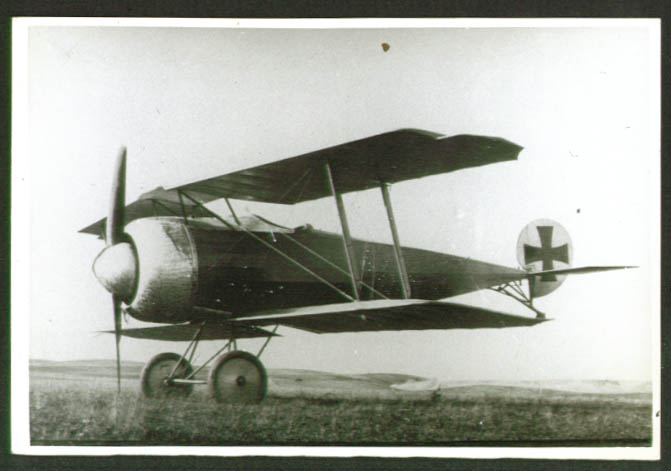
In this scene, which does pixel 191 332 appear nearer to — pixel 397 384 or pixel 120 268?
pixel 120 268

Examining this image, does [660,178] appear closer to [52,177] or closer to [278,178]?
[278,178]

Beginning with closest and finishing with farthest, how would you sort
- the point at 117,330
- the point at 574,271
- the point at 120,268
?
the point at 120,268, the point at 117,330, the point at 574,271

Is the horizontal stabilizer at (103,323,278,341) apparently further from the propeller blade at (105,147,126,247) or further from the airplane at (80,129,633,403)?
the propeller blade at (105,147,126,247)

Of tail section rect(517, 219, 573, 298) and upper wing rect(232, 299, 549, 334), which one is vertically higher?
tail section rect(517, 219, 573, 298)

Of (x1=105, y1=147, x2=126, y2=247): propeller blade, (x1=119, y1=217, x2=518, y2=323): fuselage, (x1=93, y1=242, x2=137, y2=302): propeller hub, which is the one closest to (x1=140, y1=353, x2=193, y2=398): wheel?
(x1=119, y1=217, x2=518, y2=323): fuselage

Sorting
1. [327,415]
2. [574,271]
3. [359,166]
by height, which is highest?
[359,166]

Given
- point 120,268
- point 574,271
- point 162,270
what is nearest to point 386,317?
point 574,271

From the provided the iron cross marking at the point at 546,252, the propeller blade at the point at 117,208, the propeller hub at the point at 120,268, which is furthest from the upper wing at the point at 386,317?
the propeller blade at the point at 117,208

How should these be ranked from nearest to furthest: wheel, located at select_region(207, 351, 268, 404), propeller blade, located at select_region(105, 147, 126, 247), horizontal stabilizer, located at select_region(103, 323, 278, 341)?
1. propeller blade, located at select_region(105, 147, 126, 247)
2. wheel, located at select_region(207, 351, 268, 404)
3. horizontal stabilizer, located at select_region(103, 323, 278, 341)
